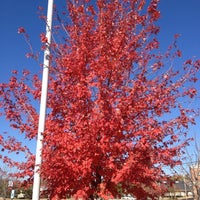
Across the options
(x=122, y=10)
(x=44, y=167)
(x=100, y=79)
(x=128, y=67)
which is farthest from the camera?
(x=122, y=10)

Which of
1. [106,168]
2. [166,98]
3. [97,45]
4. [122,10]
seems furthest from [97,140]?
[122,10]

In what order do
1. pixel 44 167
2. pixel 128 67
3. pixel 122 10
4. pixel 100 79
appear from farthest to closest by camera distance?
pixel 122 10
pixel 128 67
pixel 100 79
pixel 44 167

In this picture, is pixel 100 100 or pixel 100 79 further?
pixel 100 79

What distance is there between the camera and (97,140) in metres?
6.43

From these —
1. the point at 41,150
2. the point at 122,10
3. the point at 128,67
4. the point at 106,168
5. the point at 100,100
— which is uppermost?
the point at 122,10

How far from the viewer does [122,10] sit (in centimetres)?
801

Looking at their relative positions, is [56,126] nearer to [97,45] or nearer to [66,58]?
[66,58]

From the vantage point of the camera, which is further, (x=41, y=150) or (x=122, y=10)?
(x=122, y=10)

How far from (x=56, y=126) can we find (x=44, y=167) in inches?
36.3

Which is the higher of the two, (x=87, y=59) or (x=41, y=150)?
(x=87, y=59)

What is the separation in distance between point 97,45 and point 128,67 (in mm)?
948

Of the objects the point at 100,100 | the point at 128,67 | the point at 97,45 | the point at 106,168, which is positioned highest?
the point at 97,45

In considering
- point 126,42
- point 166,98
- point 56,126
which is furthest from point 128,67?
point 56,126

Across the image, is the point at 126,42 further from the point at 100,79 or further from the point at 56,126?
the point at 56,126
